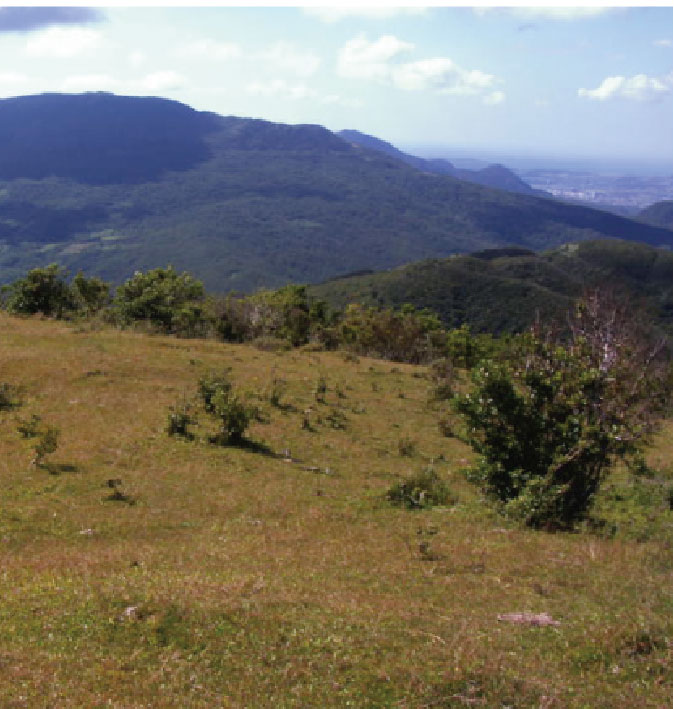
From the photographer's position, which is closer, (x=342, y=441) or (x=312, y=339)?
(x=342, y=441)

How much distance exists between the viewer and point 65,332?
26.6 m

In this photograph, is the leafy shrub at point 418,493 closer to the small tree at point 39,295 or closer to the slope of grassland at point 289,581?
the slope of grassland at point 289,581

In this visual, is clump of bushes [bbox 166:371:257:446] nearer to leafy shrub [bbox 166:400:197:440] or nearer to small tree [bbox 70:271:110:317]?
leafy shrub [bbox 166:400:197:440]

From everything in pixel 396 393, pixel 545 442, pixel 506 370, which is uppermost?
pixel 506 370

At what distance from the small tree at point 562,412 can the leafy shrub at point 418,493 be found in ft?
2.86

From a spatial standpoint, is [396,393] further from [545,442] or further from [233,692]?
[233,692]

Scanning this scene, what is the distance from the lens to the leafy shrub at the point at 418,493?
517 inches

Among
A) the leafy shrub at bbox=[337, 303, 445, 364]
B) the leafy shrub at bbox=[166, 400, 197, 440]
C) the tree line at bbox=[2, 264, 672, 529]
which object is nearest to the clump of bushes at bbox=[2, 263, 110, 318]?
the leafy shrub at bbox=[337, 303, 445, 364]

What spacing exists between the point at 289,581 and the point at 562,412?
22.0ft

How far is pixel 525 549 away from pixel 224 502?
5.33m

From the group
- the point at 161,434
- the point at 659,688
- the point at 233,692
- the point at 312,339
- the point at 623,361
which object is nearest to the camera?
the point at 233,692

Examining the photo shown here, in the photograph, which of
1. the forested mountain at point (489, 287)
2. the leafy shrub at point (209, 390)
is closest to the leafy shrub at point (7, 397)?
the leafy shrub at point (209, 390)

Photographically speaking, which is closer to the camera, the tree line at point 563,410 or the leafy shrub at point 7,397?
the tree line at point 563,410

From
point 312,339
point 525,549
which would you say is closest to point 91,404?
point 525,549
